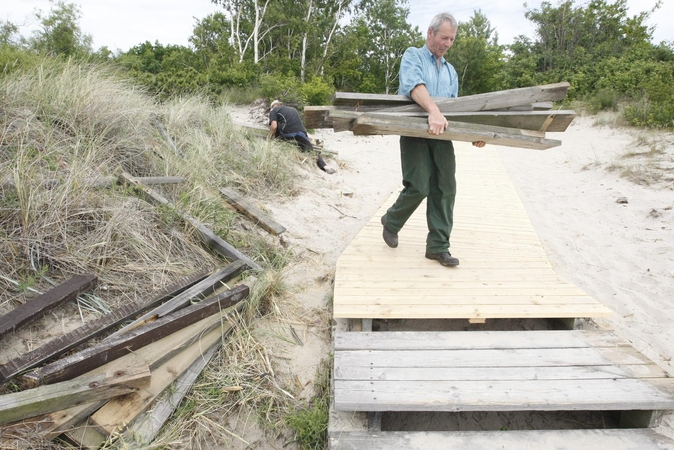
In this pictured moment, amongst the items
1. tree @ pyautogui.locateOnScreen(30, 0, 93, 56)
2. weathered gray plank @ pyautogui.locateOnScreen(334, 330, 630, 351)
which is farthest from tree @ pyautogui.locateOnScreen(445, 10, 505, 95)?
weathered gray plank @ pyautogui.locateOnScreen(334, 330, 630, 351)

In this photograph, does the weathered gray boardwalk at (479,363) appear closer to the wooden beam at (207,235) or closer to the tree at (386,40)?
the wooden beam at (207,235)

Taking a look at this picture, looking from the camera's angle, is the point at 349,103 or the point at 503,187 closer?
the point at 349,103

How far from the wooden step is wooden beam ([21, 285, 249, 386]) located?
904 mm

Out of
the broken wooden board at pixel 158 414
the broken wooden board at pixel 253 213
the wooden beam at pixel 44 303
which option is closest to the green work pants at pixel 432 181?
the broken wooden board at pixel 253 213

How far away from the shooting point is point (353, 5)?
28875mm

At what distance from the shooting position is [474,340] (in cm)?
270

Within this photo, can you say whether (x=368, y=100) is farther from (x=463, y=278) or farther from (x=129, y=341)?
(x=129, y=341)

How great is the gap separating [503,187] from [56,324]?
6126 millimetres

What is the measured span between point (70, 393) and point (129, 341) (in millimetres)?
463

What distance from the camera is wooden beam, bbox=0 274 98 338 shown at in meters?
2.45

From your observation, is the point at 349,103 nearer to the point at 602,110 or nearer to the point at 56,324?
the point at 56,324

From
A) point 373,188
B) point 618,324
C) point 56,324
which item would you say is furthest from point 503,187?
point 56,324

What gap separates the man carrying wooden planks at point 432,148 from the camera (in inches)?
127

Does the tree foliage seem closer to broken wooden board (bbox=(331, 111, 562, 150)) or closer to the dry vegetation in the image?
the dry vegetation
